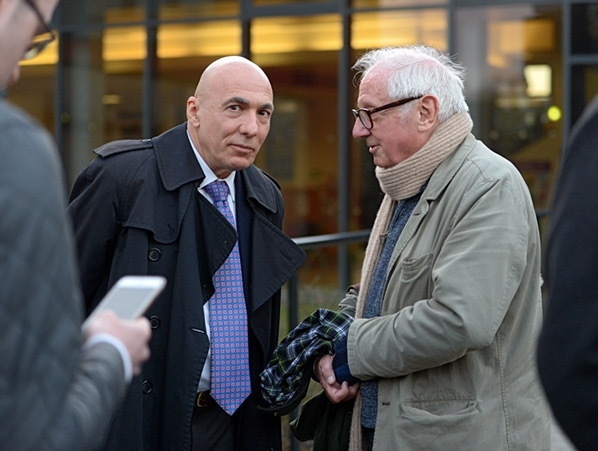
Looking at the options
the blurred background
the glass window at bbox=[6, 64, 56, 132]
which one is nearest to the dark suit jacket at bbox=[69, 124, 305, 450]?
the blurred background

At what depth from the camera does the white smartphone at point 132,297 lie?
6.92ft

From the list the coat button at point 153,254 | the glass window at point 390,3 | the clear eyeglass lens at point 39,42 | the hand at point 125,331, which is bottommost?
the coat button at point 153,254

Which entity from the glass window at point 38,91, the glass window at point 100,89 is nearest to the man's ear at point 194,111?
the glass window at point 100,89

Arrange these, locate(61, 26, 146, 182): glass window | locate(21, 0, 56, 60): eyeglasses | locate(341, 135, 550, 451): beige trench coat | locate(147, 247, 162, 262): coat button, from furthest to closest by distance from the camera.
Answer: locate(61, 26, 146, 182): glass window
locate(147, 247, 162, 262): coat button
locate(341, 135, 550, 451): beige trench coat
locate(21, 0, 56, 60): eyeglasses

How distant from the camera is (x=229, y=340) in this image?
3.81 metres

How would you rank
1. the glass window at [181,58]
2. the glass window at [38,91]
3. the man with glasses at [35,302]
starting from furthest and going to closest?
the glass window at [38,91] < the glass window at [181,58] < the man with glasses at [35,302]

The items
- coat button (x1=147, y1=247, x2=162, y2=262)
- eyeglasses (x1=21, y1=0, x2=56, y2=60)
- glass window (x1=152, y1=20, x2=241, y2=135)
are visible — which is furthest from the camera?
glass window (x1=152, y1=20, x2=241, y2=135)

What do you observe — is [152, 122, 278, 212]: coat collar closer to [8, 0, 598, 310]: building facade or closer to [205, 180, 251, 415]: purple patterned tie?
[205, 180, 251, 415]: purple patterned tie

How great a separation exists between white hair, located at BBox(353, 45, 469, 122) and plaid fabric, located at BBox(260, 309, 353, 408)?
2.67 ft

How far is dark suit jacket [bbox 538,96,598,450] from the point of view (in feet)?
6.04

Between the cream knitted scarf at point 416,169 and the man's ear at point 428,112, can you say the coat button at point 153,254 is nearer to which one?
the cream knitted scarf at point 416,169

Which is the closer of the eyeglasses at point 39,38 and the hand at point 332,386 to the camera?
the eyeglasses at point 39,38

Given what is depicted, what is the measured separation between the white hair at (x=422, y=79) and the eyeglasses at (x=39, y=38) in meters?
1.79

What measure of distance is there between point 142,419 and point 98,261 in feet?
1.88
